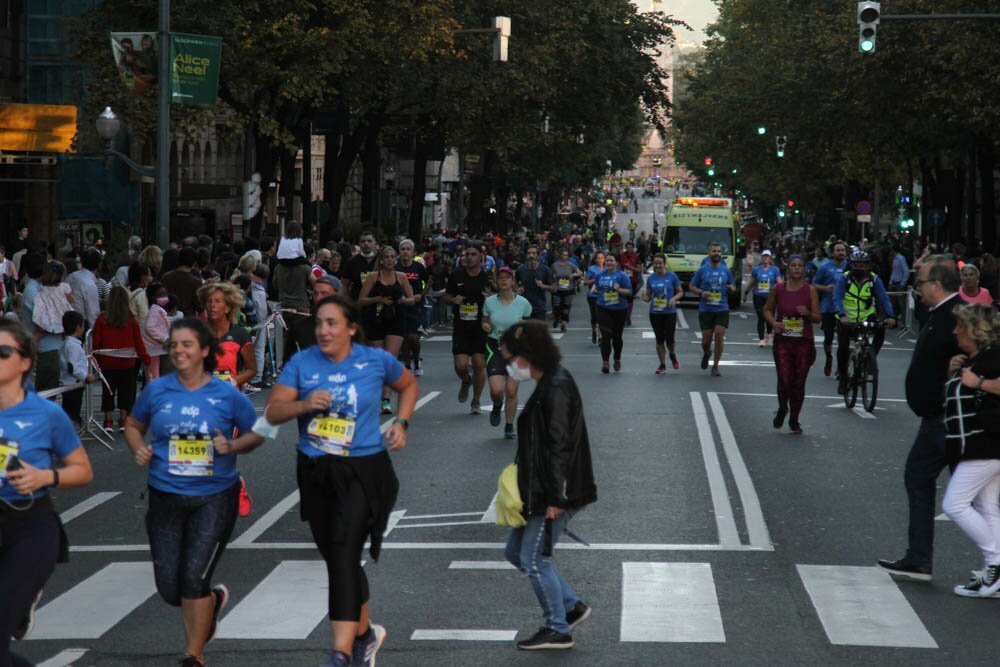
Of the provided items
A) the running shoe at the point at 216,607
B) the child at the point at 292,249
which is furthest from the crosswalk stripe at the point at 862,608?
the child at the point at 292,249

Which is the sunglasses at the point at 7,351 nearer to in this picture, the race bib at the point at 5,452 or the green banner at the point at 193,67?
the race bib at the point at 5,452

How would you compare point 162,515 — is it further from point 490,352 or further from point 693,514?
point 490,352

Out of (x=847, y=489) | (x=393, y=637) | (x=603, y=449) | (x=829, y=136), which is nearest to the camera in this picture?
(x=393, y=637)

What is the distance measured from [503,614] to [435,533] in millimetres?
2404

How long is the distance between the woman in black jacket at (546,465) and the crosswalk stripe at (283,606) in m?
1.19

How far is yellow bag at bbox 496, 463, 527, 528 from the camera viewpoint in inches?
314

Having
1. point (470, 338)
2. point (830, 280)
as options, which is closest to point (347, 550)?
point (470, 338)

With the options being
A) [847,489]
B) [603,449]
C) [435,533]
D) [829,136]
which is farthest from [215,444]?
[829,136]

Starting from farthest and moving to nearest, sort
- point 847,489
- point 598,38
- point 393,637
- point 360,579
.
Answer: point 598,38 → point 847,489 → point 393,637 → point 360,579

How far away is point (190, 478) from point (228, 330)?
4.18 m

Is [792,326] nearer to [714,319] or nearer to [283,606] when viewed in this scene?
[714,319]

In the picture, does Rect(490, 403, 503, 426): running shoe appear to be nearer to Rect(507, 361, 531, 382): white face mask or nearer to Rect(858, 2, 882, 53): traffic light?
Rect(507, 361, 531, 382): white face mask

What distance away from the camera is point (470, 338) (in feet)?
59.3

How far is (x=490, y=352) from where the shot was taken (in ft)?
54.4
